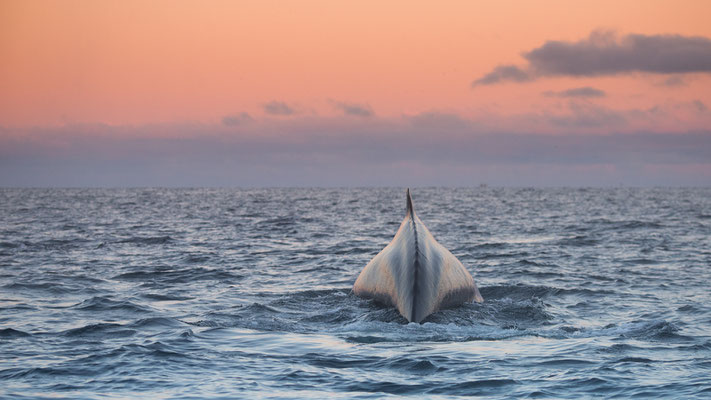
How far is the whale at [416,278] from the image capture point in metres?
11.4

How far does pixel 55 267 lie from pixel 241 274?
5487mm

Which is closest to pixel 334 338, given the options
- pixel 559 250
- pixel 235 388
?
pixel 235 388

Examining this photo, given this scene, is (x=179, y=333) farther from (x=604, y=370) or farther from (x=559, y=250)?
(x=559, y=250)

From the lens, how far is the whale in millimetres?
11403

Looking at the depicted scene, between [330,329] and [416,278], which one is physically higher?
[416,278]

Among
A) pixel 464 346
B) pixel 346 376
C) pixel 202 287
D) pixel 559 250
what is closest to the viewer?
pixel 346 376

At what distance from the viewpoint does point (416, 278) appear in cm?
1148

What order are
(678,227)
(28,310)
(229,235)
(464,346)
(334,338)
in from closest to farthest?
(464,346) < (334,338) < (28,310) < (229,235) < (678,227)

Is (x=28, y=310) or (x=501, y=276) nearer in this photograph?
(x=28, y=310)

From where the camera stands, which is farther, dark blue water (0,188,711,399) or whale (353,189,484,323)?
whale (353,189,484,323)

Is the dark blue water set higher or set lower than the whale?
lower

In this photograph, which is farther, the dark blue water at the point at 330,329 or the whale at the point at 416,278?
the whale at the point at 416,278

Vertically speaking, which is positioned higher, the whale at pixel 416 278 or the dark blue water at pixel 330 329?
the whale at pixel 416 278

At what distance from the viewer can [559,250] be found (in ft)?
85.1
